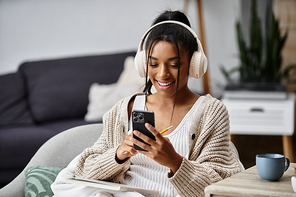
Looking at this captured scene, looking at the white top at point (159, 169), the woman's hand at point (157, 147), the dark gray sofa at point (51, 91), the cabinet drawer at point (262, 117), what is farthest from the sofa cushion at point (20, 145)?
the woman's hand at point (157, 147)

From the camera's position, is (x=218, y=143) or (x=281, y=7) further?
(x=281, y=7)

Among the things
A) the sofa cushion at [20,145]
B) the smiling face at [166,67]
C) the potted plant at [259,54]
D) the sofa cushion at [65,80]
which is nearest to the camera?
the smiling face at [166,67]

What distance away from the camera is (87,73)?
3000mm

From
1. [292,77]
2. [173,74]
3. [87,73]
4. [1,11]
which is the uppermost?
[1,11]

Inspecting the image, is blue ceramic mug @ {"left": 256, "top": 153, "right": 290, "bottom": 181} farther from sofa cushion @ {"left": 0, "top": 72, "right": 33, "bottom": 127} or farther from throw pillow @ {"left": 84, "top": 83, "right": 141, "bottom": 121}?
sofa cushion @ {"left": 0, "top": 72, "right": 33, "bottom": 127}

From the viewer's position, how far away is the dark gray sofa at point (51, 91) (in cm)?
279

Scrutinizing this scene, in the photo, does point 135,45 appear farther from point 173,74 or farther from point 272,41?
point 173,74

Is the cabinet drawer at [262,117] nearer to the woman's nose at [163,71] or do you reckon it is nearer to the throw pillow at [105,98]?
the throw pillow at [105,98]

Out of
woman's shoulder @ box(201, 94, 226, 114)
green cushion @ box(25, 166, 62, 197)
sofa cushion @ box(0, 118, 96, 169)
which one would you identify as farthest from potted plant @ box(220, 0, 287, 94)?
green cushion @ box(25, 166, 62, 197)

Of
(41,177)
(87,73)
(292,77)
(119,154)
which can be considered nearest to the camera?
(119,154)

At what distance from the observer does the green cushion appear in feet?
4.25

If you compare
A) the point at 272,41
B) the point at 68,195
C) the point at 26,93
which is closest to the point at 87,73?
the point at 26,93

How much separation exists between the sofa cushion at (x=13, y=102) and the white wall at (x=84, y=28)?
0.53 metres

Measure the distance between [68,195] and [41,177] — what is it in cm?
23
